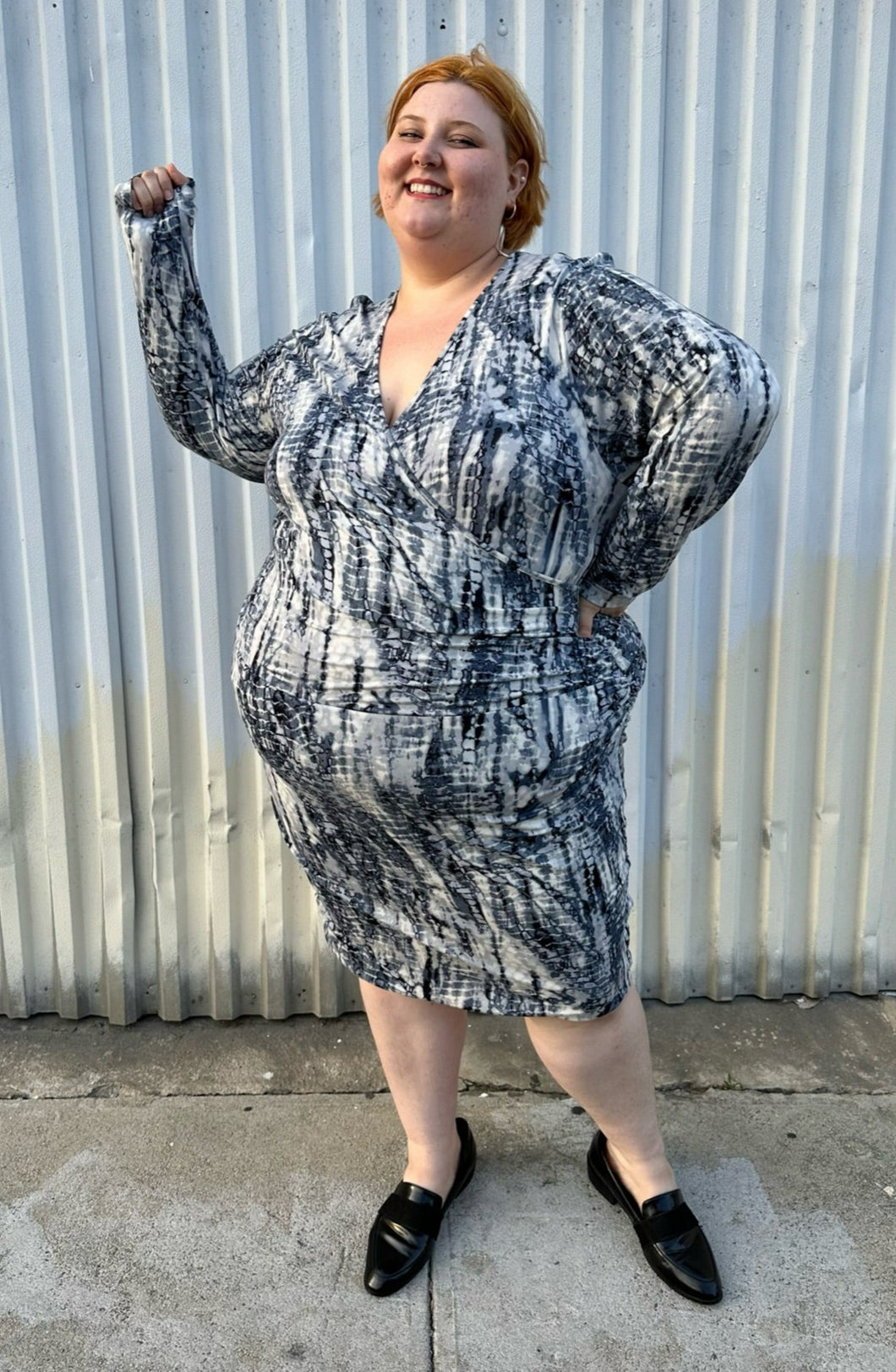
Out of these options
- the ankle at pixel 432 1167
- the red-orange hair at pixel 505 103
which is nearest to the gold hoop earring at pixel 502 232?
the red-orange hair at pixel 505 103

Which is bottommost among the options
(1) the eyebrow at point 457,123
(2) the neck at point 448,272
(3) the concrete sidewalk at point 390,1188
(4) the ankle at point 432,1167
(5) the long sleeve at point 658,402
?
(3) the concrete sidewalk at point 390,1188

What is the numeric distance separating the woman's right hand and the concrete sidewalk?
6.48ft

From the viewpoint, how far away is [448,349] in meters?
1.88

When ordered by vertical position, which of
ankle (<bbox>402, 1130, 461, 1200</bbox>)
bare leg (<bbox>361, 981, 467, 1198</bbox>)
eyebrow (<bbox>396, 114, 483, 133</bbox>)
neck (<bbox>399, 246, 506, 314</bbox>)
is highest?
eyebrow (<bbox>396, 114, 483, 133</bbox>)

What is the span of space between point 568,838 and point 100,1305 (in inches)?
49.4

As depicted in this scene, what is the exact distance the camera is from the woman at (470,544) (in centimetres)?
181

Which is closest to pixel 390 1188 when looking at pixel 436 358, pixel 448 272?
pixel 436 358

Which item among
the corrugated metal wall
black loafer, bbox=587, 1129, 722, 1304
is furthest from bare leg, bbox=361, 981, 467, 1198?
the corrugated metal wall

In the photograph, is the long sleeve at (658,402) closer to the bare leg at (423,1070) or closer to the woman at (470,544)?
the woman at (470,544)

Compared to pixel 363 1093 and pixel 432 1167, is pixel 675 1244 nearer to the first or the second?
pixel 432 1167

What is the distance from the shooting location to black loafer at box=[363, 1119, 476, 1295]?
2.22 meters

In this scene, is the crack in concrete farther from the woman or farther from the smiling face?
the smiling face

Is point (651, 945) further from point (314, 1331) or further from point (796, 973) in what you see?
point (314, 1331)

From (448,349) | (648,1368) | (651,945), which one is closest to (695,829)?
(651,945)
